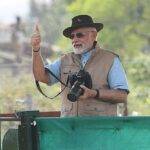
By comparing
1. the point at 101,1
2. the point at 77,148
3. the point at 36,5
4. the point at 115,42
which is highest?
the point at 36,5

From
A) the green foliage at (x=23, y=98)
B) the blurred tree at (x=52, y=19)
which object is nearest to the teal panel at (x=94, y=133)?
the green foliage at (x=23, y=98)

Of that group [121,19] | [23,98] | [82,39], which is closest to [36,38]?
[82,39]

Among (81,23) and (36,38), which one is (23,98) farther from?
(36,38)

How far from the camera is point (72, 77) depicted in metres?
5.14

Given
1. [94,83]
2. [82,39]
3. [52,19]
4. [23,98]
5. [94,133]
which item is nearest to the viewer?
[94,133]

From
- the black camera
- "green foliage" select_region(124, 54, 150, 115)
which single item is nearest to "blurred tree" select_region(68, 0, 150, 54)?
"green foliage" select_region(124, 54, 150, 115)

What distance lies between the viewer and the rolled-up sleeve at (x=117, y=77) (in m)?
5.17

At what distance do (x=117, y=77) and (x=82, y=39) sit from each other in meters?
0.46

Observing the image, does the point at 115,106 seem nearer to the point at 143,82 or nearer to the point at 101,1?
the point at 143,82

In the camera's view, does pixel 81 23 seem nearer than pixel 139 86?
Yes

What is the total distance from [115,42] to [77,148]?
31313 millimetres

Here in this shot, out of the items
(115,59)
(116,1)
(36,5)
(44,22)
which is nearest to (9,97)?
(115,59)

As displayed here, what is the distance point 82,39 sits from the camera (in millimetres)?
5387

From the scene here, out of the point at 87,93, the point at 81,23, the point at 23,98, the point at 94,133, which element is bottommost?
the point at 94,133
